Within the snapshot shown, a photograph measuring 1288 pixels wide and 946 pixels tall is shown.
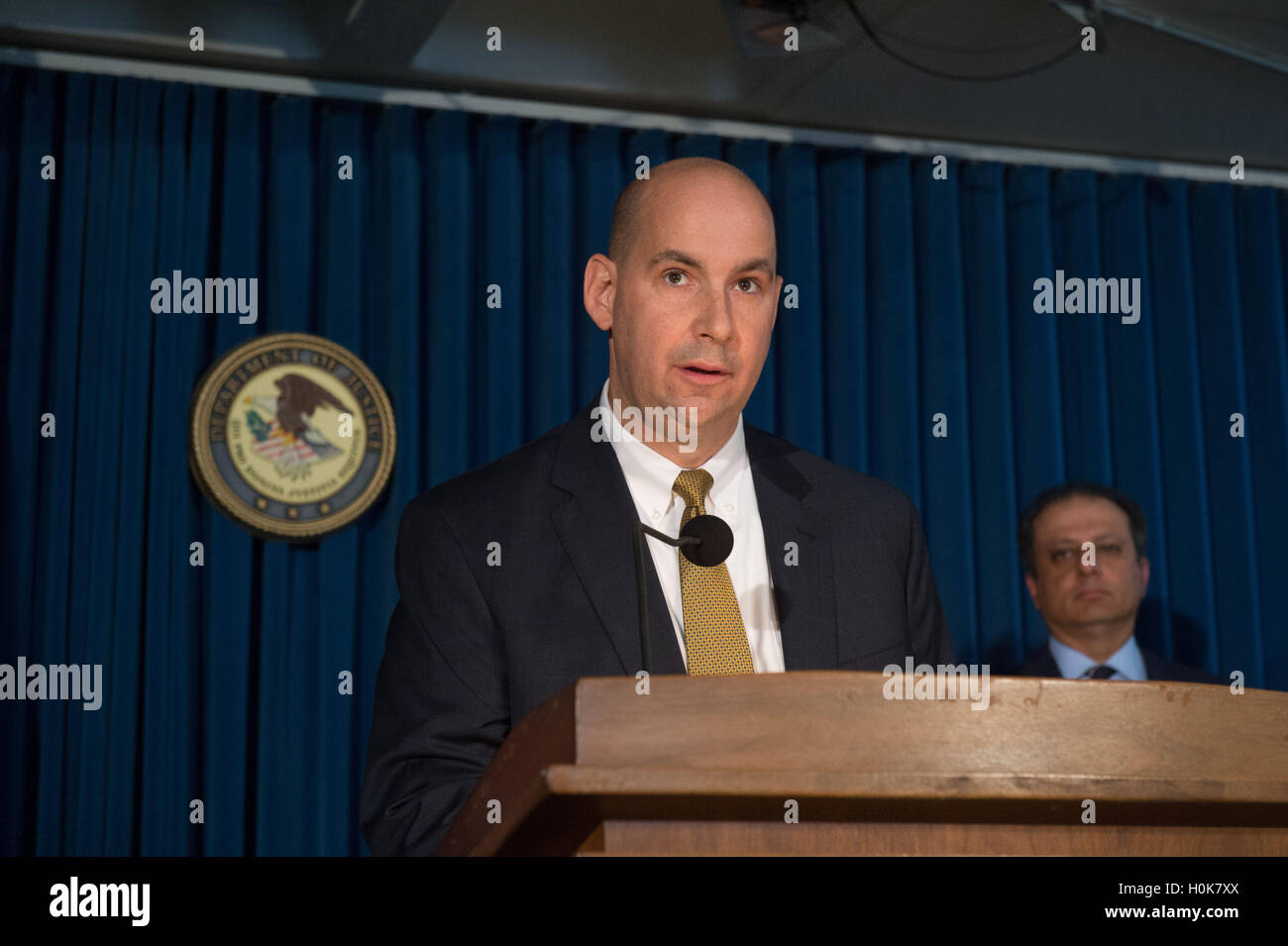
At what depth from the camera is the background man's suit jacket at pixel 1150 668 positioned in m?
4.15

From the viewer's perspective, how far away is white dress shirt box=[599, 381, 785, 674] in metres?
1.71

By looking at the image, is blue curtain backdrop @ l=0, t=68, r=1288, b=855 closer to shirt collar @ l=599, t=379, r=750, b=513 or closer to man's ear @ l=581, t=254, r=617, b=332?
man's ear @ l=581, t=254, r=617, b=332

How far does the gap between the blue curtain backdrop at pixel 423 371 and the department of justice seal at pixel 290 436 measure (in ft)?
0.24

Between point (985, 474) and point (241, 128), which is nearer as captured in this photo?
point (241, 128)

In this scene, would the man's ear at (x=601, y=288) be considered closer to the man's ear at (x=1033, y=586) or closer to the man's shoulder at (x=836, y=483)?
the man's shoulder at (x=836, y=483)

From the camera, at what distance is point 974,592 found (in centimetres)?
443

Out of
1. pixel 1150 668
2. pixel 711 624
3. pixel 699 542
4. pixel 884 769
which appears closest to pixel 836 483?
pixel 711 624

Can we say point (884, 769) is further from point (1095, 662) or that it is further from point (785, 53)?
point (1095, 662)

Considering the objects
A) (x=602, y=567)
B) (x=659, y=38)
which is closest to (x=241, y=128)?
(x=659, y=38)

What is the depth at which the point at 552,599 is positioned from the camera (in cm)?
164

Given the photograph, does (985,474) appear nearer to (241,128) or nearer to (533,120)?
(533,120)

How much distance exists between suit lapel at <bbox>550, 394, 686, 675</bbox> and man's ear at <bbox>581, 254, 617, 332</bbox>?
0.52 ft

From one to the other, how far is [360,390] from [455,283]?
1.39 ft

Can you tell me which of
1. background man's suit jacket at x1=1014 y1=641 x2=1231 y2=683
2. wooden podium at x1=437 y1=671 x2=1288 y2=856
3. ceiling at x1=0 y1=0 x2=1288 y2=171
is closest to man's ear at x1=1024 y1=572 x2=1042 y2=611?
background man's suit jacket at x1=1014 y1=641 x2=1231 y2=683
